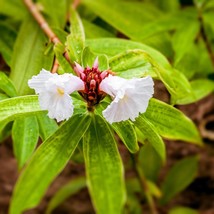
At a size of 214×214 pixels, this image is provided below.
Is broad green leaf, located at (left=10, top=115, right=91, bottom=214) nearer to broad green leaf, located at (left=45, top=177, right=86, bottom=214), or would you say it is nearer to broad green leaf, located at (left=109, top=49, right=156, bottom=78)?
broad green leaf, located at (left=109, top=49, right=156, bottom=78)

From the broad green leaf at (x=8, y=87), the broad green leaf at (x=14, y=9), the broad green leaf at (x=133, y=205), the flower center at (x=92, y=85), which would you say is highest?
the broad green leaf at (x=14, y=9)

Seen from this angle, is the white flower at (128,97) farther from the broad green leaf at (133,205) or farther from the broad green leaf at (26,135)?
the broad green leaf at (133,205)

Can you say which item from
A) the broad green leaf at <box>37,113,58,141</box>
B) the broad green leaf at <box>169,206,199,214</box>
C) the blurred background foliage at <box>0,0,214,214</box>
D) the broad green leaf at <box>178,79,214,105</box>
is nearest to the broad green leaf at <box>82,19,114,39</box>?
the blurred background foliage at <box>0,0,214,214</box>

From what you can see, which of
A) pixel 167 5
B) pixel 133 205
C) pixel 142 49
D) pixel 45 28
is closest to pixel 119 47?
pixel 142 49

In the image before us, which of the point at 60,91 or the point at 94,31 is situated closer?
the point at 60,91

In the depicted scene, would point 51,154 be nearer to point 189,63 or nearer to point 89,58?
point 89,58

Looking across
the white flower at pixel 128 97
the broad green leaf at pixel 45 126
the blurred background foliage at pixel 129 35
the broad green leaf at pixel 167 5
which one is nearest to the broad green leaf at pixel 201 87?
the blurred background foliage at pixel 129 35

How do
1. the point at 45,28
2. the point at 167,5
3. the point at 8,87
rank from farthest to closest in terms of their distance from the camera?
the point at 167,5
the point at 45,28
the point at 8,87
